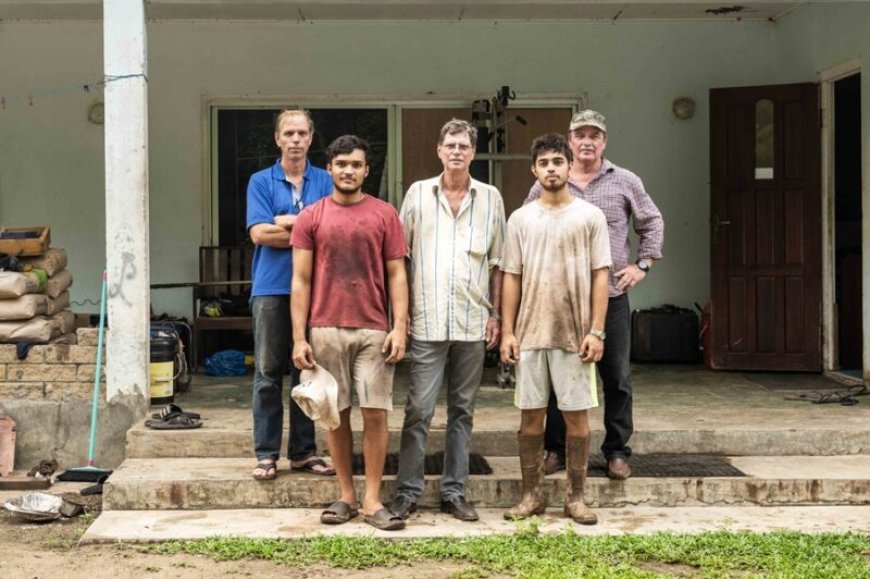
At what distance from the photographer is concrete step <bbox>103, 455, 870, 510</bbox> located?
5648 mm

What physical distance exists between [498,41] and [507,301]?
15.5ft

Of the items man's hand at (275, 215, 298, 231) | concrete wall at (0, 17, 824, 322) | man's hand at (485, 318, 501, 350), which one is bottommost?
man's hand at (485, 318, 501, 350)

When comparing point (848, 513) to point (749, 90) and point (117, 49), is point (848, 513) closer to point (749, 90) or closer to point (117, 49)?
point (749, 90)

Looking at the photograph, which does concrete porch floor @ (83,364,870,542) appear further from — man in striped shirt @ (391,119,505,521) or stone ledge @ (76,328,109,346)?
stone ledge @ (76,328,109,346)

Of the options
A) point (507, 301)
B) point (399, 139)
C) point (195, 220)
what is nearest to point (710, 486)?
point (507, 301)

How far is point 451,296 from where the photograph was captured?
17.1 feet

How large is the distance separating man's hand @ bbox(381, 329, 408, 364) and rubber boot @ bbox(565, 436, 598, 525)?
952 mm

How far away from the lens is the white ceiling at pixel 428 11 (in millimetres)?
8766

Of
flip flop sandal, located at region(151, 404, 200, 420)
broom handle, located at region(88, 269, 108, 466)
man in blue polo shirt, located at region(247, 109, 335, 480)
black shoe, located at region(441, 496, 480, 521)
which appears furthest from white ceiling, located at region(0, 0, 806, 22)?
black shoe, located at region(441, 496, 480, 521)

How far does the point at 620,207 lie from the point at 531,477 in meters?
1.46

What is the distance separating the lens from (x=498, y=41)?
31.1 feet

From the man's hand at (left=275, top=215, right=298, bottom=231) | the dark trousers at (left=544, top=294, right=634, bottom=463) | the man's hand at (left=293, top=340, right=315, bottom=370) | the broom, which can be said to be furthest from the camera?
the broom

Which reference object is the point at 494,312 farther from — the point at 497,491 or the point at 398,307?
the point at 497,491

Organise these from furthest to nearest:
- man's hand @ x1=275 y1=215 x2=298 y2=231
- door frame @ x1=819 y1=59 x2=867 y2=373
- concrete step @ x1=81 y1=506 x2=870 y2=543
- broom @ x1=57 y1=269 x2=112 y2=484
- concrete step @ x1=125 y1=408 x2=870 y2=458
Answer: door frame @ x1=819 y1=59 x2=867 y2=373
broom @ x1=57 y1=269 x2=112 y2=484
concrete step @ x1=125 y1=408 x2=870 y2=458
man's hand @ x1=275 y1=215 x2=298 y2=231
concrete step @ x1=81 y1=506 x2=870 y2=543
